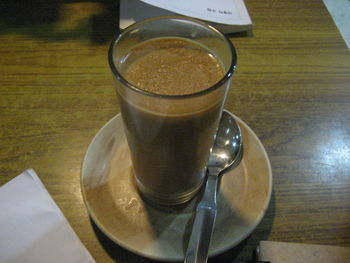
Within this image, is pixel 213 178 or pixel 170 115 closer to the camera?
pixel 170 115

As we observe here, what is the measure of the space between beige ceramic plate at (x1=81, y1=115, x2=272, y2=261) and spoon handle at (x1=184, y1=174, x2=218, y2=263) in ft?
0.05

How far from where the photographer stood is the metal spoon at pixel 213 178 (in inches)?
18.4

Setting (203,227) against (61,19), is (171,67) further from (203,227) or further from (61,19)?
(61,19)

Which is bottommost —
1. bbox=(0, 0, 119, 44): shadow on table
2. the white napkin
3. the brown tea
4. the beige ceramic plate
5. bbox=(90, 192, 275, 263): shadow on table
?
bbox=(90, 192, 275, 263): shadow on table

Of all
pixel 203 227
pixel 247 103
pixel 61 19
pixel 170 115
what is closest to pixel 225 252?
pixel 203 227

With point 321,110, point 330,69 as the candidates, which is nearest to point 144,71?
point 321,110

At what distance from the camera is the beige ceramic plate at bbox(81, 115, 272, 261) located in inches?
19.1

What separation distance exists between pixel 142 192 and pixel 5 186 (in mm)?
247

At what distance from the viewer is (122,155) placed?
0.63 m

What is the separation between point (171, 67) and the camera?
49 cm

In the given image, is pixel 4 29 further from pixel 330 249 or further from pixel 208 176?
pixel 330 249

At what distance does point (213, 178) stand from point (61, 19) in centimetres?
70

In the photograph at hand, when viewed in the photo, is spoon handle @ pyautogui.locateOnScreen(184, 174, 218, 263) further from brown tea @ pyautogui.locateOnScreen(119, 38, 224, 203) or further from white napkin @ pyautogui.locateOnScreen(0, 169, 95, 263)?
white napkin @ pyautogui.locateOnScreen(0, 169, 95, 263)

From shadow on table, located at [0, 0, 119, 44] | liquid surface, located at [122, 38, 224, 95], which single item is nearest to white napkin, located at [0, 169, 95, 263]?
liquid surface, located at [122, 38, 224, 95]
